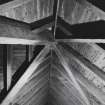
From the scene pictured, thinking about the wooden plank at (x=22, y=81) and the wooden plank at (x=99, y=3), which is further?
the wooden plank at (x=22, y=81)

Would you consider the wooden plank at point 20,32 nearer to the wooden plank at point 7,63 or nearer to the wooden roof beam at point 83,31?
the wooden roof beam at point 83,31

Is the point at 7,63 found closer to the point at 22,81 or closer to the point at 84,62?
the point at 22,81

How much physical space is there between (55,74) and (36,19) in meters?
2.43

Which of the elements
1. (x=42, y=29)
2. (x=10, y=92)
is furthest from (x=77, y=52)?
(x=10, y=92)

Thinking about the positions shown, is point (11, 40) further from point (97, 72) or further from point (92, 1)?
point (97, 72)

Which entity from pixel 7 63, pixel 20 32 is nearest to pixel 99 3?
pixel 20 32

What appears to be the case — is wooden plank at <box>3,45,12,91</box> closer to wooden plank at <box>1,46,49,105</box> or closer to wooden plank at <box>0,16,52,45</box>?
wooden plank at <box>1,46,49,105</box>

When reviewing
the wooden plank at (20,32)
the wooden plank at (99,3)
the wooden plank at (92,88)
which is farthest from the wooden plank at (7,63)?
the wooden plank at (92,88)

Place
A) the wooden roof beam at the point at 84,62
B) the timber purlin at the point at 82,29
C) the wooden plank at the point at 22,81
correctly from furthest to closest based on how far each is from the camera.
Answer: the wooden roof beam at the point at 84,62 → the wooden plank at the point at 22,81 → the timber purlin at the point at 82,29

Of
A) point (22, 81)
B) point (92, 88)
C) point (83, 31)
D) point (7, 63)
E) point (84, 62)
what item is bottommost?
Result: point (92, 88)

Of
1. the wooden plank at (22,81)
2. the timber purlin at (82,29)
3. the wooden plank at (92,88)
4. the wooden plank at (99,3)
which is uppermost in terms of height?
the wooden plank at (99,3)

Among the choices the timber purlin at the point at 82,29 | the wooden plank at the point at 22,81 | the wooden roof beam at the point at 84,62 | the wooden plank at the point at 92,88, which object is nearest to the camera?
the timber purlin at the point at 82,29

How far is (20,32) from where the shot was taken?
217 cm

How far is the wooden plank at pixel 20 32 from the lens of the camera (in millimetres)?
1789
